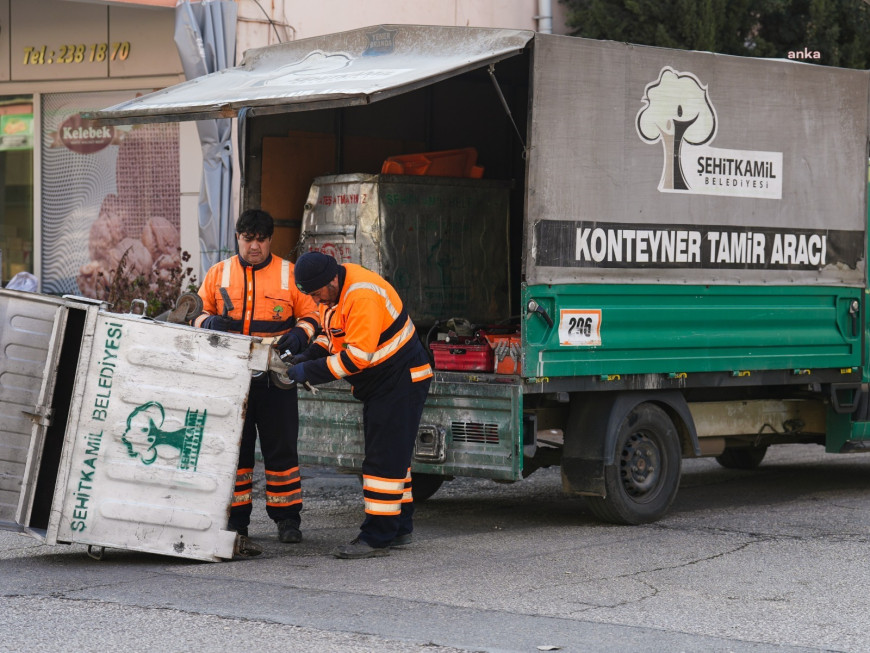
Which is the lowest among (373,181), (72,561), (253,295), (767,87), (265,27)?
(72,561)

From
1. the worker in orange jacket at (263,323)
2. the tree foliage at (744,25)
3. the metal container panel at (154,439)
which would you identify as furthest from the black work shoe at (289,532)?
the tree foliage at (744,25)

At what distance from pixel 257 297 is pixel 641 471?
97.9 inches

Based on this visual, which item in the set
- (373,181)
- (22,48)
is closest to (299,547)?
(373,181)

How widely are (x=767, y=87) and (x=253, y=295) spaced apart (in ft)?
11.1

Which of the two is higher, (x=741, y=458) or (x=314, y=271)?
(x=314, y=271)

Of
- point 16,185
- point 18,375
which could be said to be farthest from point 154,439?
point 16,185

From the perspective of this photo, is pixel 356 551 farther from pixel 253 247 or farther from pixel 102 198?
pixel 102 198

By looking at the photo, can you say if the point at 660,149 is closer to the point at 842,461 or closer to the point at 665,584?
the point at 665,584

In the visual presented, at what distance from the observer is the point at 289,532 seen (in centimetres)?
741

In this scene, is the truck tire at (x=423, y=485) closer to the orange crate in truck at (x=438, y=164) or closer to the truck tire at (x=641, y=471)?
the truck tire at (x=641, y=471)

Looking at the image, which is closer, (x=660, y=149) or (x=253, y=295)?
(x=253, y=295)

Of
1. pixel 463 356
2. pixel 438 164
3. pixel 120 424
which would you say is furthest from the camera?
pixel 438 164

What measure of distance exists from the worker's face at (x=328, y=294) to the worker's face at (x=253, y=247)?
0.47 meters

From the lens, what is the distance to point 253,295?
23.8 ft
